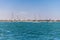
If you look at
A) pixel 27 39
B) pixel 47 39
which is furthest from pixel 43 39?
pixel 27 39

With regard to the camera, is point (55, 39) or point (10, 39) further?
point (55, 39)

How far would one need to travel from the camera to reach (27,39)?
1509 centimetres

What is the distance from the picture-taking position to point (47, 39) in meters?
15.5

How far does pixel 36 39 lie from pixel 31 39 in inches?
17.7

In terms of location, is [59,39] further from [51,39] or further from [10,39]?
[10,39]

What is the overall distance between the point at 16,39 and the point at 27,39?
887mm

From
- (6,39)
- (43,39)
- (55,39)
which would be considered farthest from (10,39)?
(55,39)

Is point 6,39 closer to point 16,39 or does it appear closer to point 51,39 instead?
point 16,39

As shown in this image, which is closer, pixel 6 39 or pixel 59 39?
pixel 6 39

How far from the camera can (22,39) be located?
14914mm

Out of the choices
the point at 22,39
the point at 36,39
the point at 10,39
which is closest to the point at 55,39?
the point at 36,39

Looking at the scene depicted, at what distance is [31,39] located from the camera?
15352 millimetres

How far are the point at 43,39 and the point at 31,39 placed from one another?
0.97 metres

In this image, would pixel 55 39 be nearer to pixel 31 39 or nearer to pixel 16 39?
pixel 31 39
